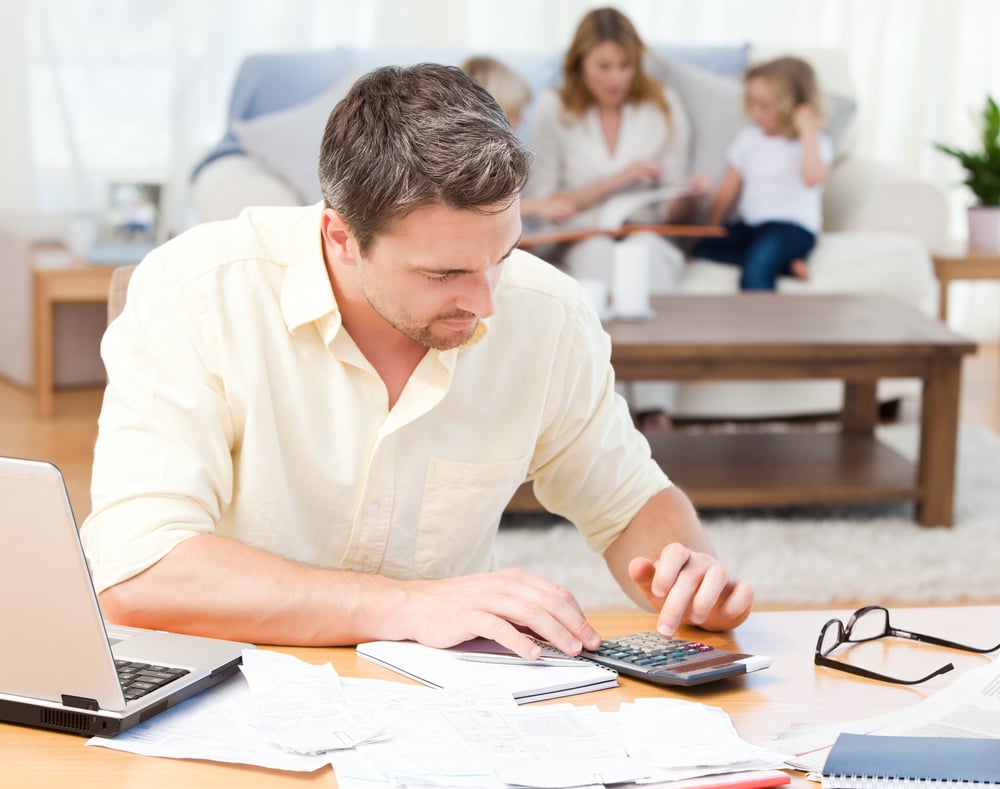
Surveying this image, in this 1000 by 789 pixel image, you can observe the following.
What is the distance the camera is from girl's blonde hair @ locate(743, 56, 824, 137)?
14.1 feet

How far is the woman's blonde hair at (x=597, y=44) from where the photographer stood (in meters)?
4.27

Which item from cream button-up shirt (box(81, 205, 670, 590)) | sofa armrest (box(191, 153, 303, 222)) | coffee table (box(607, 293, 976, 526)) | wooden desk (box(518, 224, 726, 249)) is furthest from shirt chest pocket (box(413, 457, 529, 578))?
sofa armrest (box(191, 153, 303, 222))

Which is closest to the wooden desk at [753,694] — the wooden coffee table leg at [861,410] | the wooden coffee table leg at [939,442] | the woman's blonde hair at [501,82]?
the wooden coffee table leg at [939,442]

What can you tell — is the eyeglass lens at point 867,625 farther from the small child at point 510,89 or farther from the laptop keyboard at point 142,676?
the small child at point 510,89

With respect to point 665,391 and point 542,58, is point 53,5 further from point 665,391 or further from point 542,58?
point 665,391

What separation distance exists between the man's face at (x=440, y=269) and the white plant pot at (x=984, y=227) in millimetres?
3583

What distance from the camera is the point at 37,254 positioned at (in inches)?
164

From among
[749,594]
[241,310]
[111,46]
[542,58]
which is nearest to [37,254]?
[111,46]

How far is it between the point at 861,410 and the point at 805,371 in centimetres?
62

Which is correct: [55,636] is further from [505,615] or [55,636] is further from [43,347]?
[43,347]

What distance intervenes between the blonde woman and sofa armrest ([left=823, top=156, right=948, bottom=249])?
53 cm

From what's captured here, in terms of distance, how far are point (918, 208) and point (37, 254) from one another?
8.61ft

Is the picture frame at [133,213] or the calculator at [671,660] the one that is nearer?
the calculator at [671,660]

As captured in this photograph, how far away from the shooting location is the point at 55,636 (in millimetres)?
932
